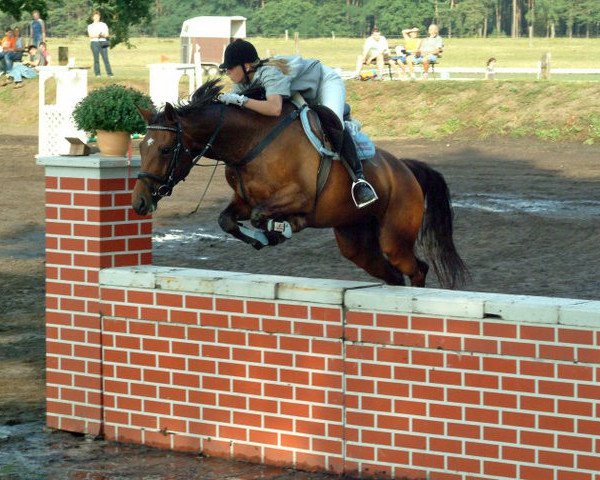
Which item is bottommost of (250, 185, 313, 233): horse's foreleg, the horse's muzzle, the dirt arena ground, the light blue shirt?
the dirt arena ground

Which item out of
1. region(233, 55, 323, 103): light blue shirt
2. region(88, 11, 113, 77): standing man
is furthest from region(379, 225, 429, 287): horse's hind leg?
region(88, 11, 113, 77): standing man

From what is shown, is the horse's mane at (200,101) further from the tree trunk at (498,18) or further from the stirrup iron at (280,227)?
the tree trunk at (498,18)

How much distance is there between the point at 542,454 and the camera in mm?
6316

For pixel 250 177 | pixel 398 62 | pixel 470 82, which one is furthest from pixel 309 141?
pixel 398 62

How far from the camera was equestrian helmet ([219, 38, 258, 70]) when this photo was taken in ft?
30.7

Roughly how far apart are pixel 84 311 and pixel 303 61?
2692 millimetres

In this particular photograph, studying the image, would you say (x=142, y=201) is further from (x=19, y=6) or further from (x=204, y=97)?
(x=19, y=6)

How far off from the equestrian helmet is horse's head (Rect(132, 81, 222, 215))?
0.22m

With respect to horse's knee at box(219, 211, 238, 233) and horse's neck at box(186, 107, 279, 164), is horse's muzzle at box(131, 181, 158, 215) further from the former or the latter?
horse's knee at box(219, 211, 238, 233)

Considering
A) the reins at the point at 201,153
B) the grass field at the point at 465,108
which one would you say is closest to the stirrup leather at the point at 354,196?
the reins at the point at 201,153

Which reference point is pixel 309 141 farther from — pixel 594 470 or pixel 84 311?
pixel 594 470

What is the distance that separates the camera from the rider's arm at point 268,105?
912cm

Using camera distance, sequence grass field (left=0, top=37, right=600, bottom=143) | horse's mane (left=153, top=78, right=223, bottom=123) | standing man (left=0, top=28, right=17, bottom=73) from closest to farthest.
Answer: horse's mane (left=153, top=78, right=223, bottom=123) → grass field (left=0, top=37, right=600, bottom=143) → standing man (left=0, top=28, right=17, bottom=73)

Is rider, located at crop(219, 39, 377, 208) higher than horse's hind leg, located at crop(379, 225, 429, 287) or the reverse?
higher
